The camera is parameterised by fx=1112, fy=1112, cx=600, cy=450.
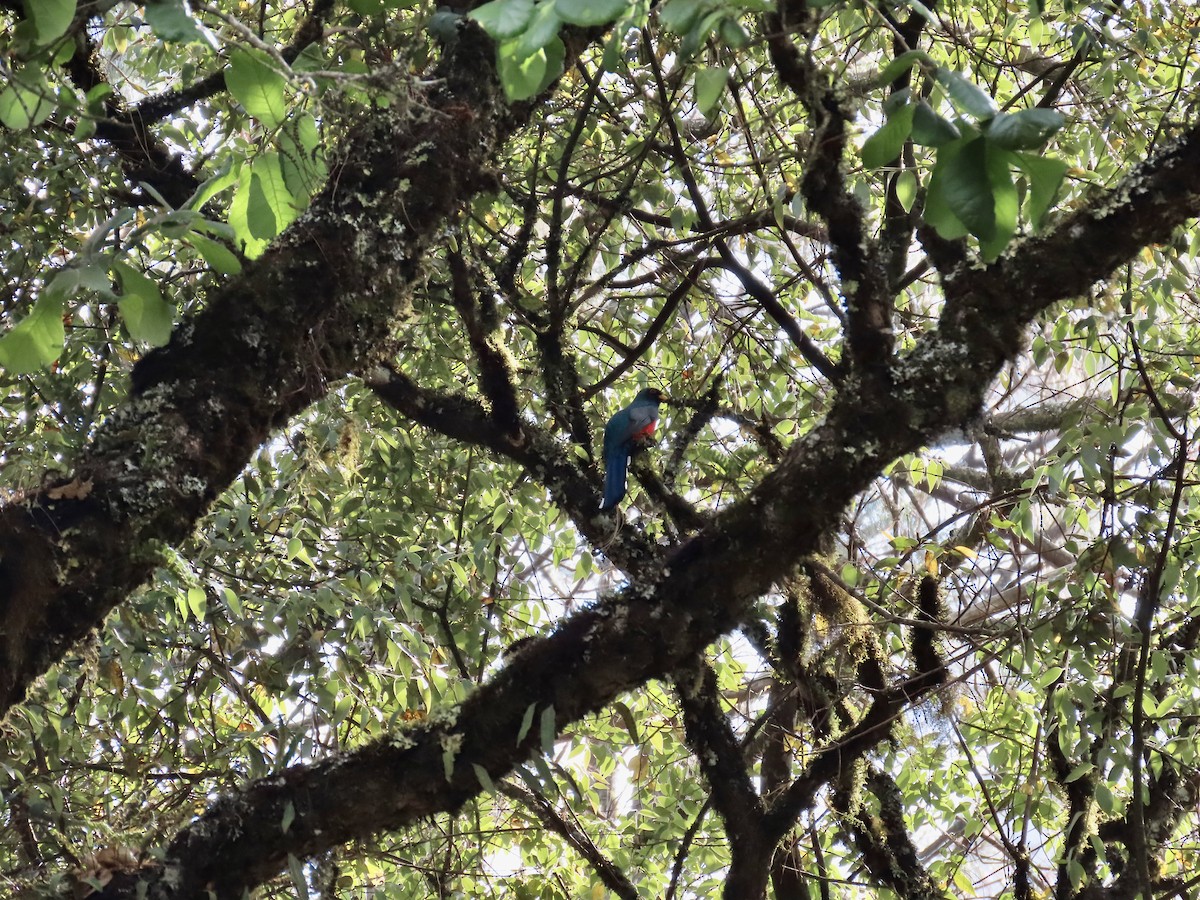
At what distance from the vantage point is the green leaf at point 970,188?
102 cm

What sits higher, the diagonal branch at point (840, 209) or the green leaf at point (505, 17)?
the diagonal branch at point (840, 209)

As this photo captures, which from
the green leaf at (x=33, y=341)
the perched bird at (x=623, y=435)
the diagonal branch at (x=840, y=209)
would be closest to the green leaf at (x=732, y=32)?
the green leaf at (x=33, y=341)

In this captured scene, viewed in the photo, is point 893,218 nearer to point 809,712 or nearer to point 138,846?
point 809,712

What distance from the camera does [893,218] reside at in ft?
10.5

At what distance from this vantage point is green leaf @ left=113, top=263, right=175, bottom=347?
114 centimetres

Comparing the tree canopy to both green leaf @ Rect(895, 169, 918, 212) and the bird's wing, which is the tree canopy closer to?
green leaf @ Rect(895, 169, 918, 212)

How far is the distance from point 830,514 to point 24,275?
2.43 meters

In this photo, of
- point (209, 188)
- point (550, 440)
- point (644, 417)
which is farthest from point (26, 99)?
point (644, 417)

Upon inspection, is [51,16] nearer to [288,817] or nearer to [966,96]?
[966,96]

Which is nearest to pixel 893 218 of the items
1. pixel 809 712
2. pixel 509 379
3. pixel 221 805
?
pixel 509 379

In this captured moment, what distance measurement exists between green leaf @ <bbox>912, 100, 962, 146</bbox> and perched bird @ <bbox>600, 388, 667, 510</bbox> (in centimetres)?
217

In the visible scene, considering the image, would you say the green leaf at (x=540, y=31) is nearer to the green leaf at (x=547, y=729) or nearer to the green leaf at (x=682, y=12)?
the green leaf at (x=682, y=12)

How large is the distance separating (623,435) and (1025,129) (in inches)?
109

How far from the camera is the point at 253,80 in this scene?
3.90 feet
